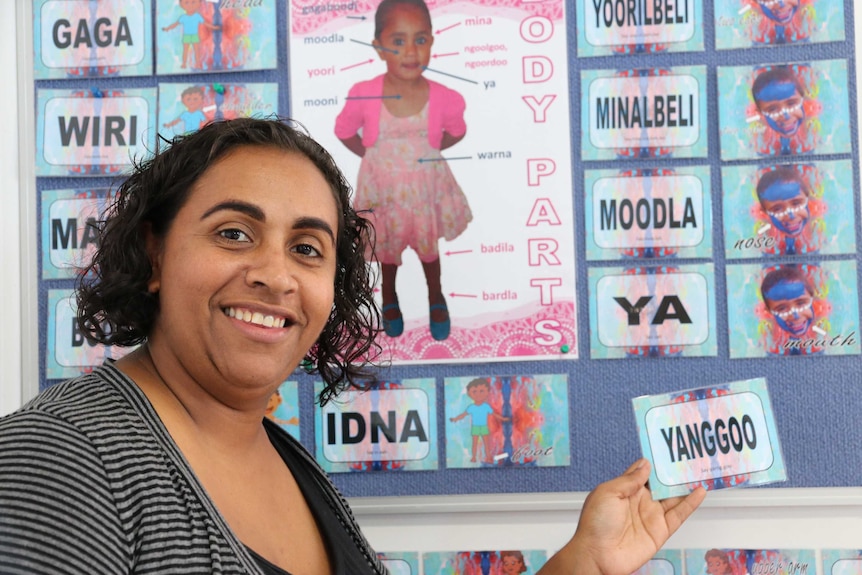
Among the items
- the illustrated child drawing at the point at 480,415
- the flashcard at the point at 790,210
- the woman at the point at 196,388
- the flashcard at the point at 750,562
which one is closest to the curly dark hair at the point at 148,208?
the woman at the point at 196,388

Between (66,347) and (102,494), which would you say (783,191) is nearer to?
(102,494)

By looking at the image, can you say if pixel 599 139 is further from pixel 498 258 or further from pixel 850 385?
pixel 850 385

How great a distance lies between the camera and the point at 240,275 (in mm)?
836

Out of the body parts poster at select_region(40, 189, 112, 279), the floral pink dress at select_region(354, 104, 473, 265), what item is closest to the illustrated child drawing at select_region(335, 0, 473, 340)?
the floral pink dress at select_region(354, 104, 473, 265)

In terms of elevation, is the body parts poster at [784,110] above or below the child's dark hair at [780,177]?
above

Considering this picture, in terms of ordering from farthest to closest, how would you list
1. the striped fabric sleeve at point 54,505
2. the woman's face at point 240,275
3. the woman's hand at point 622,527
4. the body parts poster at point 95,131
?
the body parts poster at point 95,131 < the woman's hand at point 622,527 < the woman's face at point 240,275 < the striped fabric sleeve at point 54,505

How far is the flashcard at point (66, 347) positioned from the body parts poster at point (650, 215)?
81 cm

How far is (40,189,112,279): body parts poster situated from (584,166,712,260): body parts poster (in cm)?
82

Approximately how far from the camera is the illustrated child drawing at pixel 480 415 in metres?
1.26

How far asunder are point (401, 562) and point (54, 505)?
72 cm

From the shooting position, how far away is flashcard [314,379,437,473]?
1.27 metres

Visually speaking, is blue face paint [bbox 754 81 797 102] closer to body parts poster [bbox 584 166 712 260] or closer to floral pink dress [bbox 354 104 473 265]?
body parts poster [bbox 584 166 712 260]

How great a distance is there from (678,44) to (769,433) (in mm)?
615

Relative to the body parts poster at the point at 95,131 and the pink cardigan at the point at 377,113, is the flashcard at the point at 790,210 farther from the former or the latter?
the body parts poster at the point at 95,131
